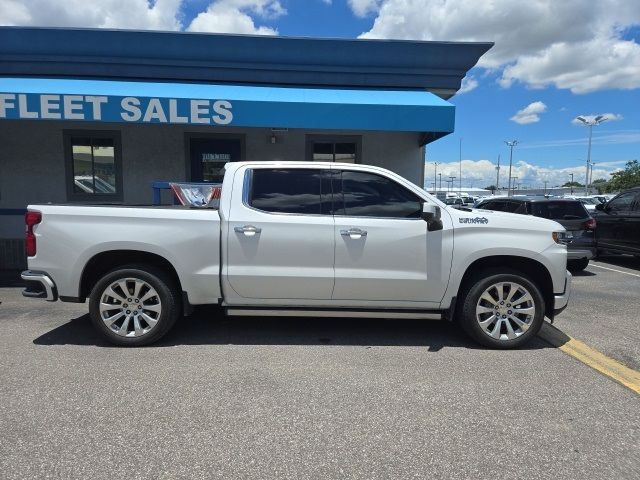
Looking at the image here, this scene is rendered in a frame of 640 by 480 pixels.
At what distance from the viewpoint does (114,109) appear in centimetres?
774

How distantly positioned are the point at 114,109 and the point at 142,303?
4.40 m

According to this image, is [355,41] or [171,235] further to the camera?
[355,41]

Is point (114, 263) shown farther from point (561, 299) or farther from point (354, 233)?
point (561, 299)

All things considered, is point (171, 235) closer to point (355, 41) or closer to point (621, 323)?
point (621, 323)

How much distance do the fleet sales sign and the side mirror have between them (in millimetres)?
4562

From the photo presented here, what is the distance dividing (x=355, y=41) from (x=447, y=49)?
70.6 inches

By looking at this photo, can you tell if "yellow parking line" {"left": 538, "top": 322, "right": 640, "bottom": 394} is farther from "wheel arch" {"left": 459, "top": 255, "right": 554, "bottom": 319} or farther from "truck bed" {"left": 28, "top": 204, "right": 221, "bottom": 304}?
"truck bed" {"left": 28, "top": 204, "right": 221, "bottom": 304}

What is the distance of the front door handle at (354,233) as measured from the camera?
183 inches

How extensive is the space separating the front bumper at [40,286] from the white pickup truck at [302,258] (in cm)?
1

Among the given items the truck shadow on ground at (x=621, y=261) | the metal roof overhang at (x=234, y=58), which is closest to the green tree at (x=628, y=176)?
the truck shadow on ground at (x=621, y=261)

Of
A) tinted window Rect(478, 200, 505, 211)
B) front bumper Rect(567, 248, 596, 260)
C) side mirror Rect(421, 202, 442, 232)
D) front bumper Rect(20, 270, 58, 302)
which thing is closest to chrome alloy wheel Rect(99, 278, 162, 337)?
front bumper Rect(20, 270, 58, 302)

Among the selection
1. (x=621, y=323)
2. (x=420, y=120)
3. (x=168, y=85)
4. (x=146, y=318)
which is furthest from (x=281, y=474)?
(x=168, y=85)

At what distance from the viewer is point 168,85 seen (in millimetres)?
8672

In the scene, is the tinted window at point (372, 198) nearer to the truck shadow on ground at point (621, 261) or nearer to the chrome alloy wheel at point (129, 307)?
the chrome alloy wheel at point (129, 307)
